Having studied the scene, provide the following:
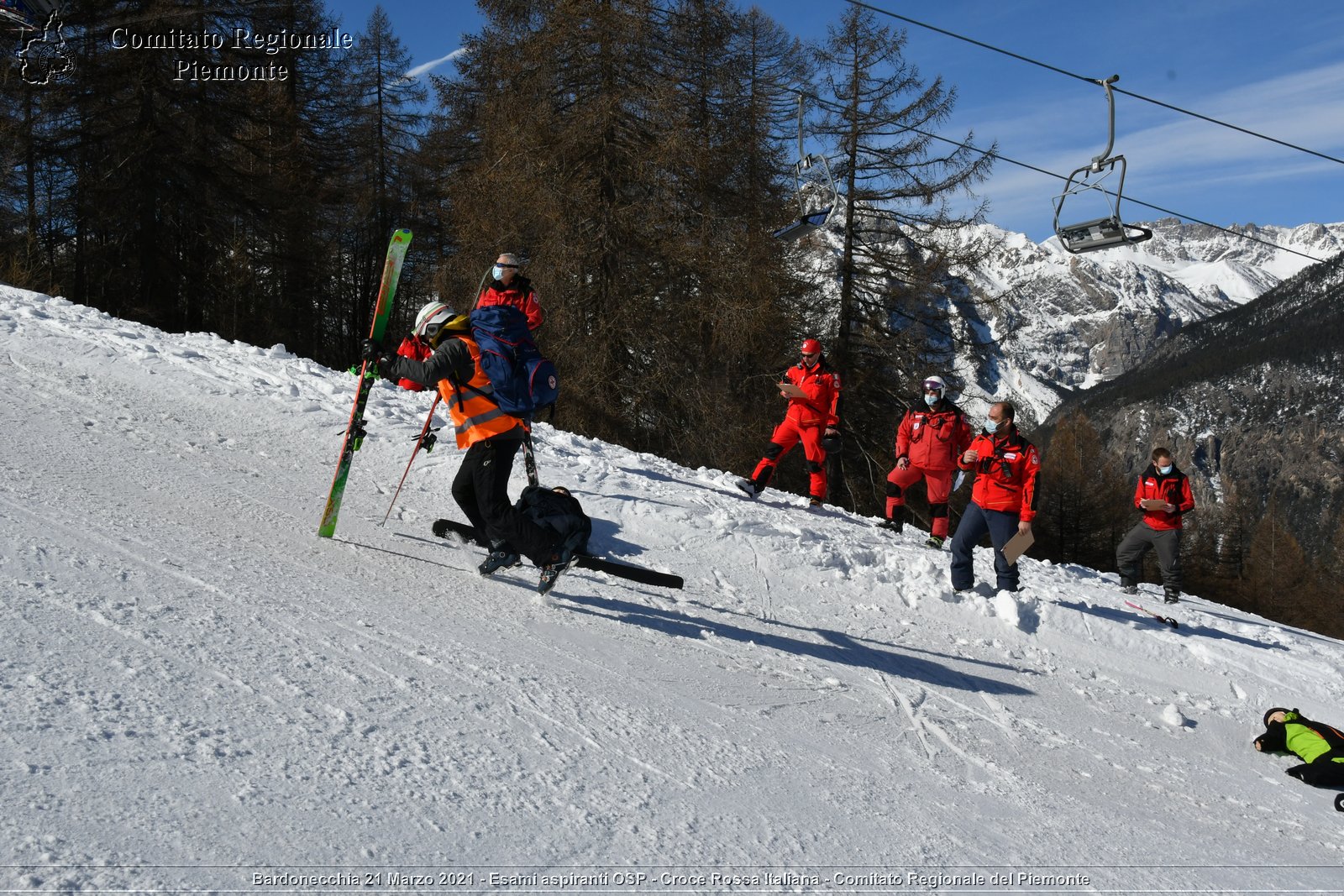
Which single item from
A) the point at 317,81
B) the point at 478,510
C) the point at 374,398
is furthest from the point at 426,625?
the point at 317,81

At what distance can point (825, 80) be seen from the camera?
21203mm

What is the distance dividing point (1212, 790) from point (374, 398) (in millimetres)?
8049

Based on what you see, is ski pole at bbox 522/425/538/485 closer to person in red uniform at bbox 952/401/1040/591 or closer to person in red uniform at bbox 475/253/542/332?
person in red uniform at bbox 475/253/542/332

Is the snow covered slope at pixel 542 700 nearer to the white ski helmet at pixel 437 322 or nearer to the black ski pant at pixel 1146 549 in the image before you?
the white ski helmet at pixel 437 322

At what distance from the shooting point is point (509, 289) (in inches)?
242

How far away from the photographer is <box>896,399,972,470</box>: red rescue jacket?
10.2m

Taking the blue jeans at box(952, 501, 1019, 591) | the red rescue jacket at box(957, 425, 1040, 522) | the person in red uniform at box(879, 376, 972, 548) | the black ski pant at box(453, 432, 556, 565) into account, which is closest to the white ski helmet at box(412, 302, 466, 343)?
the black ski pant at box(453, 432, 556, 565)

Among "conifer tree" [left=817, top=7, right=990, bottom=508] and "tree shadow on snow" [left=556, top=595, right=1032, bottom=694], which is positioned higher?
"conifer tree" [left=817, top=7, right=990, bottom=508]

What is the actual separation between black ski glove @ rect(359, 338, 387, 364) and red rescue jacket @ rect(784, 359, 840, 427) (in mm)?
6115

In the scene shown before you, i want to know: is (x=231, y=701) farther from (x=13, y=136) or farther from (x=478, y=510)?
(x=13, y=136)

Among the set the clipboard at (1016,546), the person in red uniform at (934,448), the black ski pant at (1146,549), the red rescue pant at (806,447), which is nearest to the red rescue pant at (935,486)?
the person in red uniform at (934,448)

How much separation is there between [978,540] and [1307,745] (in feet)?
9.08

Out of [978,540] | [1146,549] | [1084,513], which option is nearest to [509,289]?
[978,540]

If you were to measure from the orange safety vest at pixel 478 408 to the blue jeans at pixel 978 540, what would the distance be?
13.7 ft
